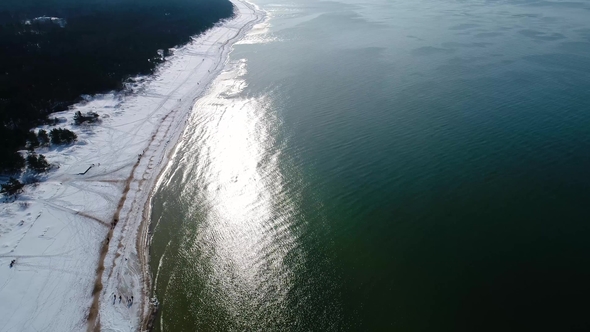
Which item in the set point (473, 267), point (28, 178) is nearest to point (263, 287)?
point (473, 267)

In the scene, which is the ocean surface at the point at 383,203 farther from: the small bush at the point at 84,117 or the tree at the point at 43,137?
the tree at the point at 43,137

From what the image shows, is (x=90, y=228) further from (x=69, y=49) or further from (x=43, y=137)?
(x=69, y=49)

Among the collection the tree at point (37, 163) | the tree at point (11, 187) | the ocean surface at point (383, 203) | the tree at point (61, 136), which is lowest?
the ocean surface at point (383, 203)

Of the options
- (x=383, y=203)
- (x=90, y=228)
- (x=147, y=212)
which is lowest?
(x=383, y=203)

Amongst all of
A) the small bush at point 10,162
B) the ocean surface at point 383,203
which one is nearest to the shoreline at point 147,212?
the ocean surface at point 383,203

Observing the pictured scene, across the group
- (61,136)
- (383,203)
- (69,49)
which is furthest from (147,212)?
(69,49)
